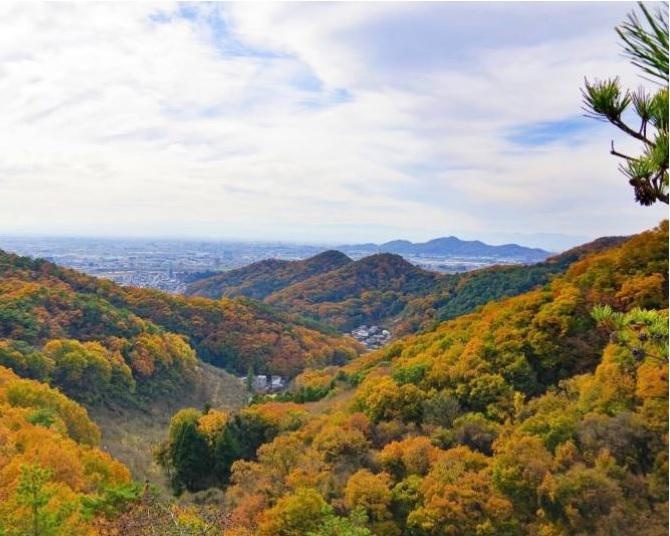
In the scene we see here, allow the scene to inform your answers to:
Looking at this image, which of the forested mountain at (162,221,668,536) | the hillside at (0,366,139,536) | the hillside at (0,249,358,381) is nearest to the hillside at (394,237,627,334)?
the hillside at (0,249,358,381)

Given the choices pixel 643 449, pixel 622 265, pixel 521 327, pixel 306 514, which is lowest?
pixel 306 514

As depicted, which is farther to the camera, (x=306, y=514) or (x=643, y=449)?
(x=643, y=449)

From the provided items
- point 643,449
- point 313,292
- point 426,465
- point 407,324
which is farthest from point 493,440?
point 313,292

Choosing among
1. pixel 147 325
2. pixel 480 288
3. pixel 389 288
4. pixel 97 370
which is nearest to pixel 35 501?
pixel 97 370

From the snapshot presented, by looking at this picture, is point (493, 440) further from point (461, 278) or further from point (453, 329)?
point (461, 278)

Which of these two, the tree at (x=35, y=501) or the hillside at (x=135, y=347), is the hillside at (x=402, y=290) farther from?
the tree at (x=35, y=501)

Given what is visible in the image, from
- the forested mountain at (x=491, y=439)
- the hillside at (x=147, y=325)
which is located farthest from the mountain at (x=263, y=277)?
the forested mountain at (x=491, y=439)

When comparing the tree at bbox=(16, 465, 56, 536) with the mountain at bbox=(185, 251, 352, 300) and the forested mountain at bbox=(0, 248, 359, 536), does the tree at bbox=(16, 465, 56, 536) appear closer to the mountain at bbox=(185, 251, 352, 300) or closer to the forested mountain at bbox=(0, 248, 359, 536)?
the forested mountain at bbox=(0, 248, 359, 536)

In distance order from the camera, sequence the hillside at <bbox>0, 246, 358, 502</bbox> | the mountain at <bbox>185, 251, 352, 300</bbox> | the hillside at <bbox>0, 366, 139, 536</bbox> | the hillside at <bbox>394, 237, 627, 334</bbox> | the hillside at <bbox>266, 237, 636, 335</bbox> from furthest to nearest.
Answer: the mountain at <bbox>185, 251, 352, 300</bbox> < the hillside at <bbox>266, 237, 636, 335</bbox> < the hillside at <bbox>394, 237, 627, 334</bbox> < the hillside at <bbox>0, 246, 358, 502</bbox> < the hillside at <bbox>0, 366, 139, 536</bbox>
